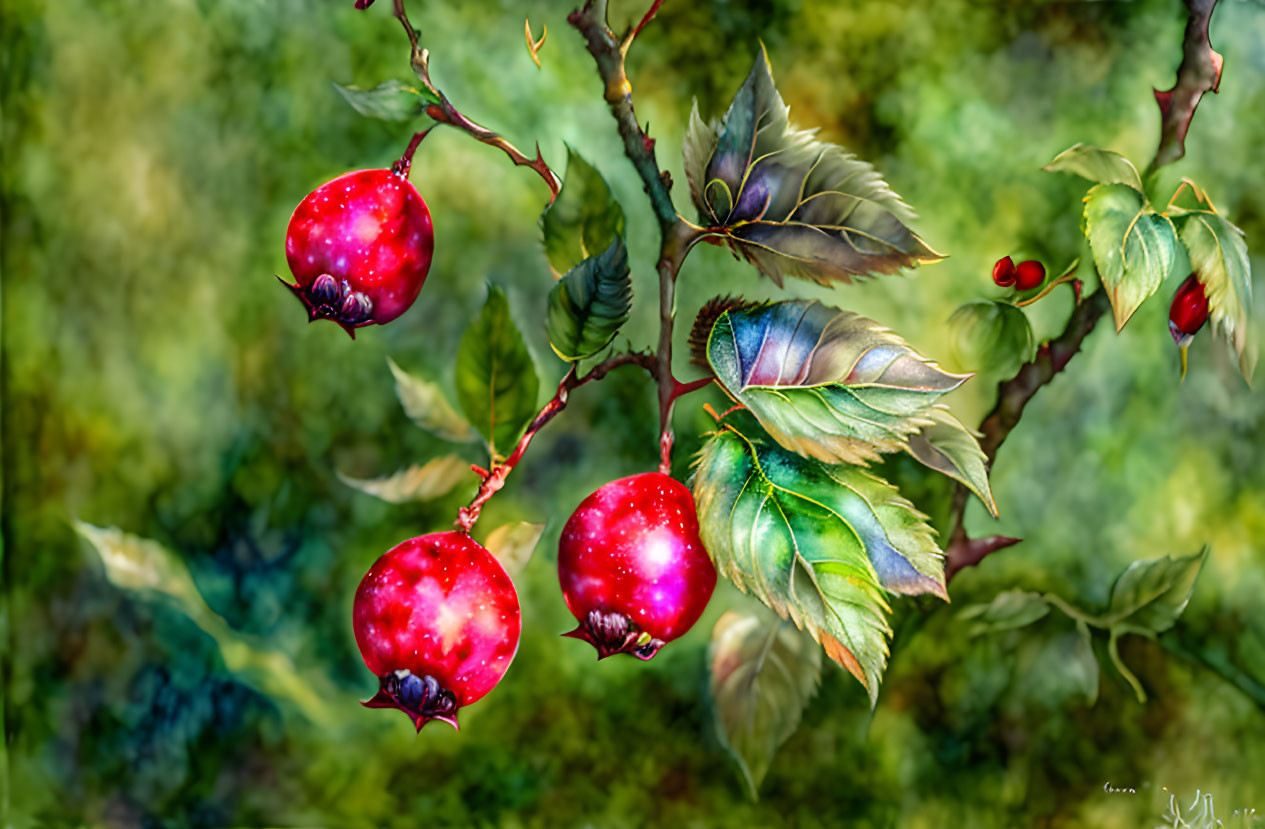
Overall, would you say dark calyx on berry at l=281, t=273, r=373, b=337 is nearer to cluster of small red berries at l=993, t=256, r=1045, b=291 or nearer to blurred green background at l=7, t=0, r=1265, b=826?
blurred green background at l=7, t=0, r=1265, b=826

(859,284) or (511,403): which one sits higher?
(859,284)

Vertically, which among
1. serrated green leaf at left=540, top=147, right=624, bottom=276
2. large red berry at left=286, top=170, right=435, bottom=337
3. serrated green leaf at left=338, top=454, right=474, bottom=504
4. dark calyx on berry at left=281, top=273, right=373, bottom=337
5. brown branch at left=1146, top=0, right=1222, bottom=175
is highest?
brown branch at left=1146, top=0, right=1222, bottom=175

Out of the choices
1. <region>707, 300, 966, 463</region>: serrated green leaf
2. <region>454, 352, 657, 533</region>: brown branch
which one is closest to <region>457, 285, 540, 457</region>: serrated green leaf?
<region>454, 352, 657, 533</region>: brown branch

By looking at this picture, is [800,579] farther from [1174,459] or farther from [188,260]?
[188,260]

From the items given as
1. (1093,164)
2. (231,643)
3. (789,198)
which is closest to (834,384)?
(789,198)

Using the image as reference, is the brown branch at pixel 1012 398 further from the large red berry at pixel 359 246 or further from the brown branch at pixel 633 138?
the large red berry at pixel 359 246

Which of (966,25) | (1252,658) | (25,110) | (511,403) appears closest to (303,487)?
(511,403)

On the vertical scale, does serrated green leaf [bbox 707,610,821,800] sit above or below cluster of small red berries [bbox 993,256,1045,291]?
below
